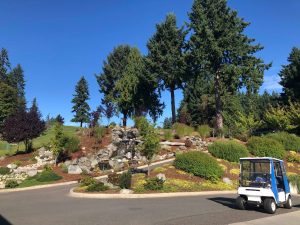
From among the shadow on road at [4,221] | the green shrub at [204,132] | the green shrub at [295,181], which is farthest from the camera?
the green shrub at [204,132]

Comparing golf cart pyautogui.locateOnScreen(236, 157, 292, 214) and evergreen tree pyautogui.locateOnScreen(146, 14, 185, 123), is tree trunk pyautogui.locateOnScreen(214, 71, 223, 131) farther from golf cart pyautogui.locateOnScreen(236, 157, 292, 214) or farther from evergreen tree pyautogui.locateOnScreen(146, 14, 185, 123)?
golf cart pyautogui.locateOnScreen(236, 157, 292, 214)

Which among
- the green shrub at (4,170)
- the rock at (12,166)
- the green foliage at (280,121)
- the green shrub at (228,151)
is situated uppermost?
the green foliage at (280,121)

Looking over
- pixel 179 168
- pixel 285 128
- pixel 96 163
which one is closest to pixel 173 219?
pixel 179 168

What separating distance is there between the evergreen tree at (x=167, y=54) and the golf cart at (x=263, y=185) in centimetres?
2779

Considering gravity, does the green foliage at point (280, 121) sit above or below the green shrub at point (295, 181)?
above

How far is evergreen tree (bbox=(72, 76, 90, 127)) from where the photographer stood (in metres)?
82.5

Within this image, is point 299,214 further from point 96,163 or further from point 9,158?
point 9,158

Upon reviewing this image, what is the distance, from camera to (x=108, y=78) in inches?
2218

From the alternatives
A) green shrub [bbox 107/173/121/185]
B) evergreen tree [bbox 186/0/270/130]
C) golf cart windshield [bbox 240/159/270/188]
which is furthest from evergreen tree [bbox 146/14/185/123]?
A: golf cart windshield [bbox 240/159/270/188]

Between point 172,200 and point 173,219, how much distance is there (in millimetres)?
4844

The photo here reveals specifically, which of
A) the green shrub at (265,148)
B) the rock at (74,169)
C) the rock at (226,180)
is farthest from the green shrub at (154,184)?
the green shrub at (265,148)

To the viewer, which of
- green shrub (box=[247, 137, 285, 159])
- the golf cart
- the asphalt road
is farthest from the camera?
green shrub (box=[247, 137, 285, 159])

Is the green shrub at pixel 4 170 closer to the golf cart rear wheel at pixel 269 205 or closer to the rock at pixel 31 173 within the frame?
the rock at pixel 31 173

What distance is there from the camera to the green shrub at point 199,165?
2275cm
